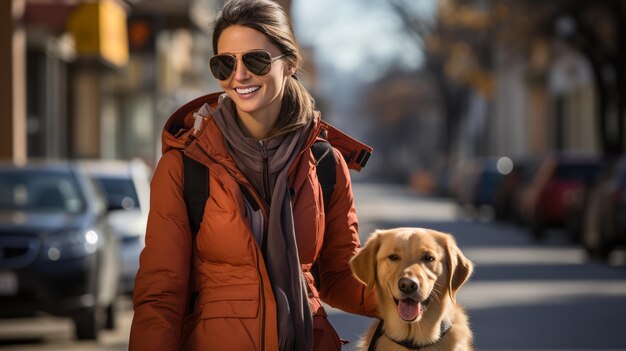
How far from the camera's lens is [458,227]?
37.9m

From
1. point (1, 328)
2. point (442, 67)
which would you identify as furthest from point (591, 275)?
point (442, 67)

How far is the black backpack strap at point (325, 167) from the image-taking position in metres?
4.68

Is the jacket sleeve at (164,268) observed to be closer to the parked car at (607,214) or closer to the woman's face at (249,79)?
the woman's face at (249,79)

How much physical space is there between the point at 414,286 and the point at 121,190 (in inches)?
522

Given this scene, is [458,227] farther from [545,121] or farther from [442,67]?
[442,67]

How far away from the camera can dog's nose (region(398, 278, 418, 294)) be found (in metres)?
4.73

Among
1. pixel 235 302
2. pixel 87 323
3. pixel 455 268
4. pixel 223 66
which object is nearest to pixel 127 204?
pixel 87 323

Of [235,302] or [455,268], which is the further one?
[455,268]

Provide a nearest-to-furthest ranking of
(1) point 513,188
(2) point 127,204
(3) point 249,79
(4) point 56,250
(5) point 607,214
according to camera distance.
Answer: (3) point 249,79 < (4) point 56,250 < (2) point 127,204 < (5) point 607,214 < (1) point 513,188

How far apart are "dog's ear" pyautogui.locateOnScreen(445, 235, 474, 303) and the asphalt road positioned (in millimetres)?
6356

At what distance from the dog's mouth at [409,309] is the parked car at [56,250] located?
8126 mm

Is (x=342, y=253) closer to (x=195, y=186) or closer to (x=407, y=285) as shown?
(x=407, y=285)

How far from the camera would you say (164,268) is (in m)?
4.45

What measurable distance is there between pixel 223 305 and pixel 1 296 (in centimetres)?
846
